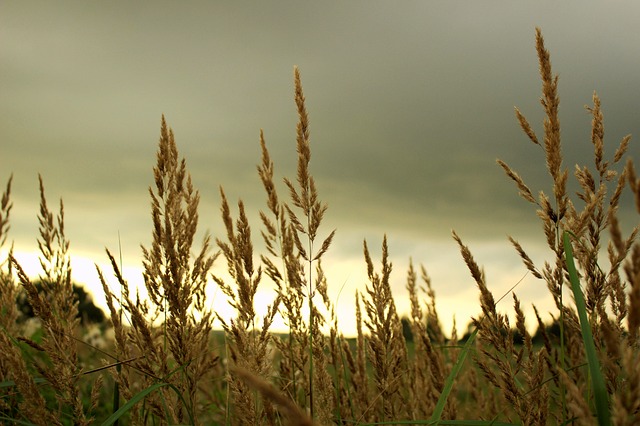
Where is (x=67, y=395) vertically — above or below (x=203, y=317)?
below

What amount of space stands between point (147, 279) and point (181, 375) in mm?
479

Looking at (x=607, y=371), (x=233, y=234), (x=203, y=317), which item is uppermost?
(x=233, y=234)

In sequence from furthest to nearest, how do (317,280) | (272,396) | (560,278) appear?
(317,280)
(560,278)
(272,396)

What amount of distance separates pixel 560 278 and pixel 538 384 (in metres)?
0.44

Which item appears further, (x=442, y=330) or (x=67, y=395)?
(x=442, y=330)

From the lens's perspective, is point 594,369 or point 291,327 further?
point 291,327

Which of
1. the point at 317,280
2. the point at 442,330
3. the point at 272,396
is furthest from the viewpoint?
the point at 442,330

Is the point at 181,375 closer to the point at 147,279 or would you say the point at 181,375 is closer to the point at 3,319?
the point at 147,279

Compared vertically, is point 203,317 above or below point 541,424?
above

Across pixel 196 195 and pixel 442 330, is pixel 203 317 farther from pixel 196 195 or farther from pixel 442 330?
pixel 442 330

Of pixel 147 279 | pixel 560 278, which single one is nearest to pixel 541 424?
pixel 560 278

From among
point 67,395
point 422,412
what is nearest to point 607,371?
point 422,412

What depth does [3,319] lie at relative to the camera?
3770 mm

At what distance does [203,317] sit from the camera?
308 cm
